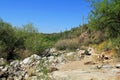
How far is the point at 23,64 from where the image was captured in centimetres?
2089

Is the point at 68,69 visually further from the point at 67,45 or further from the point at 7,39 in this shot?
the point at 67,45

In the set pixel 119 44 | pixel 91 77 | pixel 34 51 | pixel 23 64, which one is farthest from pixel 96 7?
pixel 34 51

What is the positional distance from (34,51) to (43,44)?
1.29 meters

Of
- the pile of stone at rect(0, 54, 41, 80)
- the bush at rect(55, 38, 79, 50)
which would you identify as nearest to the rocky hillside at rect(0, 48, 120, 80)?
the pile of stone at rect(0, 54, 41, 80)

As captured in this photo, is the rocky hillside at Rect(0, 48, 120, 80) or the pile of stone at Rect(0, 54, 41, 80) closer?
the rocky hillside at Rect(0, 48, 120, 80)

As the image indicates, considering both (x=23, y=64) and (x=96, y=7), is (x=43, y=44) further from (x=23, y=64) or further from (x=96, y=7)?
(x=96, y=7)

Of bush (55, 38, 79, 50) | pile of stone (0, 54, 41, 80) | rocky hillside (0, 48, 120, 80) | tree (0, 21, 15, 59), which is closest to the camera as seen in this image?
rocky hillside (0, 48, 120, 80)

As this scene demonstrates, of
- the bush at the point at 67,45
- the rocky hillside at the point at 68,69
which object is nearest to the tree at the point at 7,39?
the rocky hillside at the point at 68,69

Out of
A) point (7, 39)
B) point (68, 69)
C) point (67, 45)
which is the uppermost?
point (7, 39)

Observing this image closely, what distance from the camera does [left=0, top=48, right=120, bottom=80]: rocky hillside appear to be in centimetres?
1213

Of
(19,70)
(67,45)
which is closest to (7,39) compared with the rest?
(67,45)

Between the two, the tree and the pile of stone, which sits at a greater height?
the tree

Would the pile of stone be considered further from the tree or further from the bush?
the bush

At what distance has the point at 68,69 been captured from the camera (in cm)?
1561
